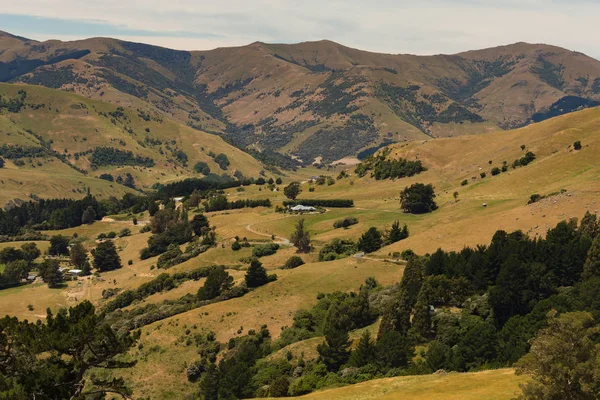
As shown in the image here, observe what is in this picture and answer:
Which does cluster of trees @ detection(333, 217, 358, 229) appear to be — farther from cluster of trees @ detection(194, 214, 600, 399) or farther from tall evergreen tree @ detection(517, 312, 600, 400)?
tall evergreen tree @ detection(517, 312, 600, 400)

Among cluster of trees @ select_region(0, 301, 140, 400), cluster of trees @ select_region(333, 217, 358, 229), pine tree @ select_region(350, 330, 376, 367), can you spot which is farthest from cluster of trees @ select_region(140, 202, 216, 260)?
cluster of trees @ select_region(0, 301, 140, 400)

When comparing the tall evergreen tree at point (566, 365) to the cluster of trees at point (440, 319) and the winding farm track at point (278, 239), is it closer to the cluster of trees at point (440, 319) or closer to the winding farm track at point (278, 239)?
the cluster of trees at point (440, 319)

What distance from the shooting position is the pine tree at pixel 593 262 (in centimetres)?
7738

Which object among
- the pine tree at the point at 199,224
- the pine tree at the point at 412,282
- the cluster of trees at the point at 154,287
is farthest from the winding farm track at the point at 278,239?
the pine tree at the point at 412,282

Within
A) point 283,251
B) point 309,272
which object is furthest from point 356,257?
point 283,251

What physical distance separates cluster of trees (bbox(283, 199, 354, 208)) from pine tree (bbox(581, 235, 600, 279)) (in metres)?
108

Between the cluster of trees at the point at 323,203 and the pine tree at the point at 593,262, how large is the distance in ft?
354

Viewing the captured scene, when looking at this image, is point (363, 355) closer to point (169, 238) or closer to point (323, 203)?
point (169, 238)

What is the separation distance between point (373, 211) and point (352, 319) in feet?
291

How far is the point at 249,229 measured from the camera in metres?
165

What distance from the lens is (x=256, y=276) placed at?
110 metres

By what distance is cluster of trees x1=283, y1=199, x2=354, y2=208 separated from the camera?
185625mm

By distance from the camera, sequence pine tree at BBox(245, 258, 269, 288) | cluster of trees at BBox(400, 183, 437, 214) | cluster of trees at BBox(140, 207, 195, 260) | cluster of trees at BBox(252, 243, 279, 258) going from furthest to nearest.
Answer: cluster of trees at BBox(140, 207, 195, 260) → cluster of trees at BBox(400, 183, 437, 214) → cluster of trees at BBox(252, 243, 279, 258) → pine tree at BBox(245, 258, 269, 288)

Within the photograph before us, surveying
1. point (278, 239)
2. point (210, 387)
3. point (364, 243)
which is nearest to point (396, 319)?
point (210, 387)
